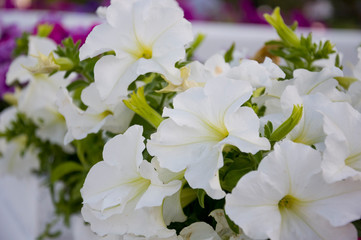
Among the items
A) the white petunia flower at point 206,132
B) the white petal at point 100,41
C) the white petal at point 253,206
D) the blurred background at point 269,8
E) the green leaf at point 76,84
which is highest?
the white petal at point 100,41

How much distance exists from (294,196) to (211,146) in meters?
0.06

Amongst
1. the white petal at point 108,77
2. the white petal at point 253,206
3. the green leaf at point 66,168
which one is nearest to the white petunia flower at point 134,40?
the white petal at point 108,77

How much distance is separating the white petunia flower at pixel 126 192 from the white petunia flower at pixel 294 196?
0.05m

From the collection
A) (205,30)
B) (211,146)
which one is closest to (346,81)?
(211,146)

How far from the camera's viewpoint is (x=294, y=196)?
292 millimetres

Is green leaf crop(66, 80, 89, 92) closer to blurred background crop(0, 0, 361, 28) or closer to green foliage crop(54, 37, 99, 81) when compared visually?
green foliage crop(54, 37, 99, 81)

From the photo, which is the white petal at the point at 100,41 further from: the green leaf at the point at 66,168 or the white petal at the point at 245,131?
the green leaf at the point at 66,168

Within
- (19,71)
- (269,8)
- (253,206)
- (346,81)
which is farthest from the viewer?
(269,8)

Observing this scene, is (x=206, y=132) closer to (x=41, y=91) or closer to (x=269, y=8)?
(x=41, y=91)

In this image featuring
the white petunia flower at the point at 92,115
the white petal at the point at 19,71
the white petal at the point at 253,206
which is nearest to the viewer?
the white petal at the point at 253,206

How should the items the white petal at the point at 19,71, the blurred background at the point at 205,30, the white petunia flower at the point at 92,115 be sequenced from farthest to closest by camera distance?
the blurred background at the point at 205,30 → the white petal at the point at 19,71 → the white petunia flower at the point at 92,115

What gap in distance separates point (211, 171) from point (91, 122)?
15 centimetres

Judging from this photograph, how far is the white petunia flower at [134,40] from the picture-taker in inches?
13.5

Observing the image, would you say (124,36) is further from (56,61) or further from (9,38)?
(9,38)
